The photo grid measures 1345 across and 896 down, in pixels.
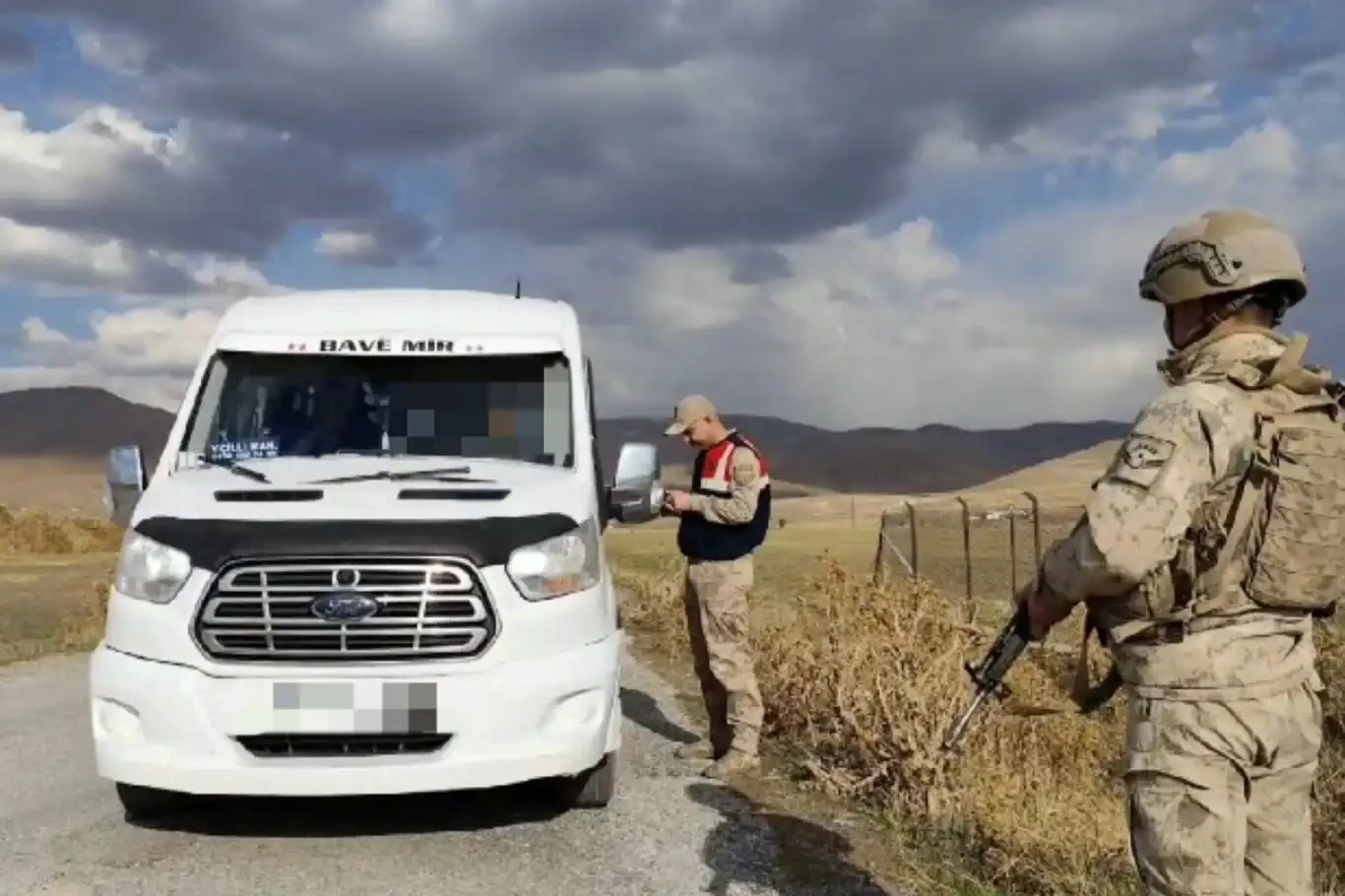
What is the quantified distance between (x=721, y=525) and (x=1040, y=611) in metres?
3.74

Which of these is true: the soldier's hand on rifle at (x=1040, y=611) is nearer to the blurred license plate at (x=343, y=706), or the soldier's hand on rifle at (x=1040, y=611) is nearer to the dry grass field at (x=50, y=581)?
the blurred license plate at (x=343, y=706)

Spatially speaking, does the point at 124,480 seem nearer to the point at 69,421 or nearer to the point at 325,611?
the point at 325,611

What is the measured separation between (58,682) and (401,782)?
25.0 feet

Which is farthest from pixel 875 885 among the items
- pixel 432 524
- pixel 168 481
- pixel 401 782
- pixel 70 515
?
pixel 70 515

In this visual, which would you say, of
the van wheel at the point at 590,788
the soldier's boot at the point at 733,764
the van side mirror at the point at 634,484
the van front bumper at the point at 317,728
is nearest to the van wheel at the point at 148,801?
the van front bumper at the point at 317,728

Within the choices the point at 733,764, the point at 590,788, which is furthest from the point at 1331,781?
the point at 590,788

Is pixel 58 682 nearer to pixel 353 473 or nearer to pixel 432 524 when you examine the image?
pixel 353 473

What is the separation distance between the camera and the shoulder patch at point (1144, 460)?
3035mm

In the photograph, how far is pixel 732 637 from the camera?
23.4 ft

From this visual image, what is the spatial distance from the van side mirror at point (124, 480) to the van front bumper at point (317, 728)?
3.83ft

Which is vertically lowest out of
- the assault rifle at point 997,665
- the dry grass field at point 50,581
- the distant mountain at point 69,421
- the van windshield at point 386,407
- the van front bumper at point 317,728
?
the dry grass field at point 50,581

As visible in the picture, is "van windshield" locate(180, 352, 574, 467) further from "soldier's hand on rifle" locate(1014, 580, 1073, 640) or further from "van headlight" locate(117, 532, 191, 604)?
"soldier's hand on rifle" locate(1014, 580, 1073, 640)

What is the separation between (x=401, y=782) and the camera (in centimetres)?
514

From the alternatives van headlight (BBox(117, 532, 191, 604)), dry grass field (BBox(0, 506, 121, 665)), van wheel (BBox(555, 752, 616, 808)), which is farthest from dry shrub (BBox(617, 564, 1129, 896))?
dry grass field (BBox(0, 506, 121, 665))
